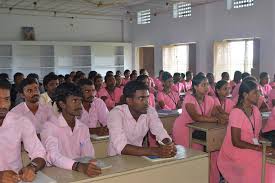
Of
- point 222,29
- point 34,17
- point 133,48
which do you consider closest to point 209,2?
point 222,29

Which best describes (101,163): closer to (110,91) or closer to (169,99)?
(169,99)

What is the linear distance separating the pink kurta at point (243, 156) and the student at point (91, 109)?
1226 mm

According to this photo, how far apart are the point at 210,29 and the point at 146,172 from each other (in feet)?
27.5

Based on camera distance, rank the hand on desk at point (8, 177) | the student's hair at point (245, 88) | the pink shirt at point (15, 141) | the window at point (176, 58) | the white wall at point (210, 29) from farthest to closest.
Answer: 1. the window at point (176, 58)
2. the white wall at point (210, 29)
3. the student's hair at point (245, 88)
4. the pink shirt at point (15, 141)
5. the hand on desk at point (8, 177)

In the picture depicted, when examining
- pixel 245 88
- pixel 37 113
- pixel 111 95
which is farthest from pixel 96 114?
pixel 111 95

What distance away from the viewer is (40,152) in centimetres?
223

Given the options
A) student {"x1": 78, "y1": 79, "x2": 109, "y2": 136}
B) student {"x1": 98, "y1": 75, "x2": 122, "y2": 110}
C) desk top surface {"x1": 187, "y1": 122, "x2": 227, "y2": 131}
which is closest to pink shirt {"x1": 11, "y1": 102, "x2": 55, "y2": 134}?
student {"x1": 78, "y1": 79, "x2": 109, "y2": 136}

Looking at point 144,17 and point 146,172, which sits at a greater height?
point 144,17

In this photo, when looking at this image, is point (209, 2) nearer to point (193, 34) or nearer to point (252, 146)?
point (193, 34)

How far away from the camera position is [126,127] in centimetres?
285

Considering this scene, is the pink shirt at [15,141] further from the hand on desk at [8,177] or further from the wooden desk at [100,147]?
the wooden desk at [100,147]

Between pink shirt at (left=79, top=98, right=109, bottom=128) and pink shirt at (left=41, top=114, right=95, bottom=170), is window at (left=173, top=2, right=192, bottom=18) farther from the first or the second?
pink shirt at (left=41, top=114, right=95, bottom=170)

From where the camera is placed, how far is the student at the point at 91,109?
3.72 metres

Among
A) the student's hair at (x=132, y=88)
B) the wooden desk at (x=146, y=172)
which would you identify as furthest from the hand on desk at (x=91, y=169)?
the student's hair at (x=132, y=88)
